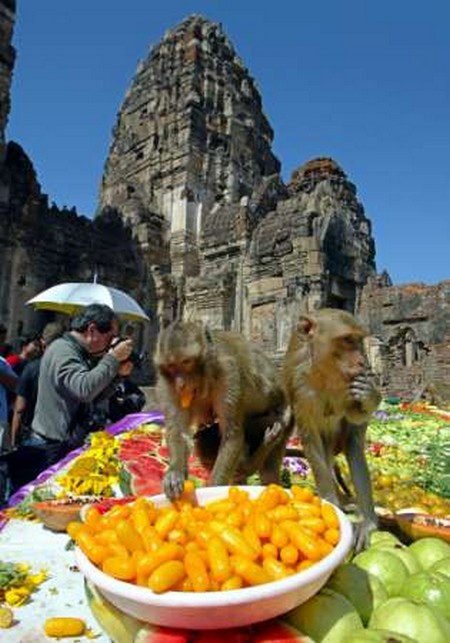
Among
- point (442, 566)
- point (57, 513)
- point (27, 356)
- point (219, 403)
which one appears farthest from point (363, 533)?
point (27, 356)

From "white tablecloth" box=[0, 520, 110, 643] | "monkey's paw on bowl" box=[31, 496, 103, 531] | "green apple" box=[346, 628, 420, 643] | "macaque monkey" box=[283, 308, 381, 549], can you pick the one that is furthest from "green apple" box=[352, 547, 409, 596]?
"monkey's paw on bowl" box=[31, 496, 103, 531]

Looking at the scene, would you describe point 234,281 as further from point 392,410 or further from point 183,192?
point 392,410

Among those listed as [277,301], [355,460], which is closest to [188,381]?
[355,460]

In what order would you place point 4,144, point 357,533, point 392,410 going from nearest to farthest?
point 357,533 → point 392,410 → point 4,144

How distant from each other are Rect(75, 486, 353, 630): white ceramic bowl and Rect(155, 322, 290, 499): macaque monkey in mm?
803

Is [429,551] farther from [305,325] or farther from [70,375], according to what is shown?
[70,375]

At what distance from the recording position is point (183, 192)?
21.7 m

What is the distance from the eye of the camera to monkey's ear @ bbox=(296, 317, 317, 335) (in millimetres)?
2834

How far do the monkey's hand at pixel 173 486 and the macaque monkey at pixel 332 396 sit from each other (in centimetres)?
72

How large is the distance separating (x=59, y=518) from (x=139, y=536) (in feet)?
4.07

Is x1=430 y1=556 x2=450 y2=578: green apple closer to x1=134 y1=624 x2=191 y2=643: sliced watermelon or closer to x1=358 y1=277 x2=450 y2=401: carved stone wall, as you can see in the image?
x1=134 y1=624 x2=191 y2=643: sliced watermelon

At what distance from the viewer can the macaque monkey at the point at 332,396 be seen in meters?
2.56

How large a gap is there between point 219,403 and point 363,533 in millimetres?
953

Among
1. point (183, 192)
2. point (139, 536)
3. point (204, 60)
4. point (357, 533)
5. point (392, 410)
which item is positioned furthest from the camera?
point (204, 60)
